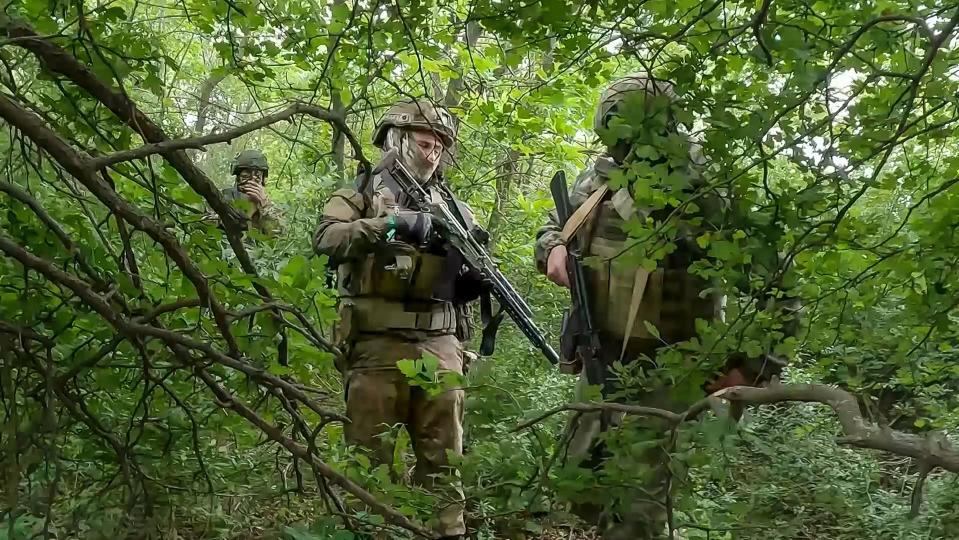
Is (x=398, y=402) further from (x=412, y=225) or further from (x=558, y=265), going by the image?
(x=558, y=265)

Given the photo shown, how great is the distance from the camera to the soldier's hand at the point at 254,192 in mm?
4566

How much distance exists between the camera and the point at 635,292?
8.32 feet

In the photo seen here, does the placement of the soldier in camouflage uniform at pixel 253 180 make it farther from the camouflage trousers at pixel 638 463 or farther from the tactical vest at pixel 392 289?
the camouflage trousers at pixel 638 463

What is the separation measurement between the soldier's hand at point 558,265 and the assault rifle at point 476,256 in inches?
14.5

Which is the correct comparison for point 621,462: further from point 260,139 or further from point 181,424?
point 260,139

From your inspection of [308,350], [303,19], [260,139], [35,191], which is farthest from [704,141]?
[260,139]

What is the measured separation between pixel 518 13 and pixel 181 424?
1133 millimetres

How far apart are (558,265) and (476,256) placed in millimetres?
407

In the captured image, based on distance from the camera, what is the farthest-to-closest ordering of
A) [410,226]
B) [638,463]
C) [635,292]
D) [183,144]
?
1. [410,226]
2. [635,292]
3. [638,463]
4. [183,144]

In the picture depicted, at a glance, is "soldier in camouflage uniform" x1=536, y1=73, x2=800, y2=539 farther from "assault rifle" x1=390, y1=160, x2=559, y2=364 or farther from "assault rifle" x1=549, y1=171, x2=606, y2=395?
"assault rifle" x1=390, y1=160, x2=559, y2=364

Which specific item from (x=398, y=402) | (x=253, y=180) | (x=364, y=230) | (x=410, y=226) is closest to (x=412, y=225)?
(x=410, y=226)

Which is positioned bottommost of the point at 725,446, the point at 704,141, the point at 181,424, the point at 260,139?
the point at 181,424

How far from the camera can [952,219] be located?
128 centimetres

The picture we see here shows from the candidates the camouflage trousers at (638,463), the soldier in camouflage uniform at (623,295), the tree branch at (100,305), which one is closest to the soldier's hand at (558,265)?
the soldier in camouflage uniform at (623,295)
